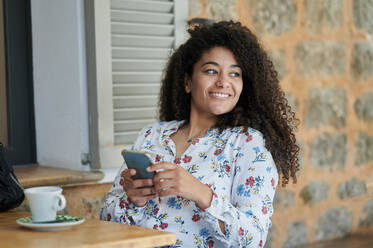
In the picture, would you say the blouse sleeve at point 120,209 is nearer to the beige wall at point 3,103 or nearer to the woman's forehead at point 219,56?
the woman's forehead at point 219,56

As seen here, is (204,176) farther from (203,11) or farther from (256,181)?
(203,11)

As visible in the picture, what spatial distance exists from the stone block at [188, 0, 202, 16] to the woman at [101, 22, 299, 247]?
3.00 feet

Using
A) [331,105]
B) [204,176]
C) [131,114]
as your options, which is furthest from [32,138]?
[331,105]

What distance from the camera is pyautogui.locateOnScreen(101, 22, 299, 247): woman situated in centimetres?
188

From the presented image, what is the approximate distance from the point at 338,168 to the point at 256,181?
2380mm

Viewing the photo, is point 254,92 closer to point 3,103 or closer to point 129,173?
point 129,173


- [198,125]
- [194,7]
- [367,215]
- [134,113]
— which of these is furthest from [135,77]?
[367,215]

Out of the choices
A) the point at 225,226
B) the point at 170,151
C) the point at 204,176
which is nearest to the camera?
the point at 225,226

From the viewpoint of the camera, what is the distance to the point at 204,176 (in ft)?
6.66

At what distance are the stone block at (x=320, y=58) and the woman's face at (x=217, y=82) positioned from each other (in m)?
1.77

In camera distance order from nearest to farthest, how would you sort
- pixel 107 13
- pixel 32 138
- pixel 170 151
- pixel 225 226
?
pixel 225 226, pixel 170 151, pixel 107 13, pixel 32 138

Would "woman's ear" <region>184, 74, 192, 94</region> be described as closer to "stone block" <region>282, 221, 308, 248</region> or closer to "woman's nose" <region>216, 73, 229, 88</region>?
"woman's nose" <region>216, 73, 229, 88</region>

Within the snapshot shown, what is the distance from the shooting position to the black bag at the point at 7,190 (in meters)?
1.98

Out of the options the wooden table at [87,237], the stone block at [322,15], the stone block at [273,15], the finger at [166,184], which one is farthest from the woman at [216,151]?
the stone block at [322,15]
